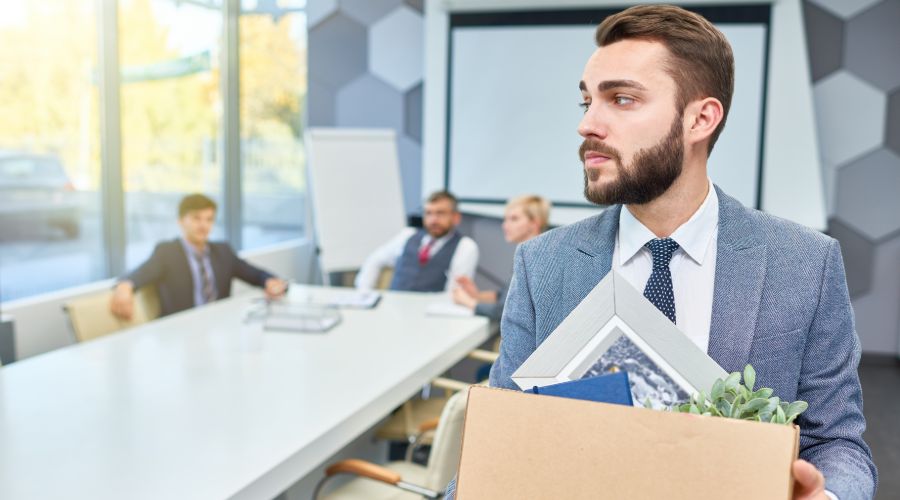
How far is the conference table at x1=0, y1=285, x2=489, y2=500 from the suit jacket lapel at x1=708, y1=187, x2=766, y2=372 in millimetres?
1070

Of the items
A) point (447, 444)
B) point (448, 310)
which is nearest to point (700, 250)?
point (447, 444)

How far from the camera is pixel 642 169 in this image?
981 mm

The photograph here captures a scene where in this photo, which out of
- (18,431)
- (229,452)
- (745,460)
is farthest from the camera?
(18,431)

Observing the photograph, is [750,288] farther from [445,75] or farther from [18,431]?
[445,75]

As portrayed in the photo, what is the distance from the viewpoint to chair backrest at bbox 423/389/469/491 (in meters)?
2.08

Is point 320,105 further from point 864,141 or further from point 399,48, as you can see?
point 864,141

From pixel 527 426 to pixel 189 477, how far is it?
1216mm

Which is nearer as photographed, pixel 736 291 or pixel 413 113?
pixel 736 291

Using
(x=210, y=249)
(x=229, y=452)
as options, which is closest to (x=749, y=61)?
(x=210, y=249)

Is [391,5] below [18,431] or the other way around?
the other way around

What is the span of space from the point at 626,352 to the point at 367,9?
19.9 feet

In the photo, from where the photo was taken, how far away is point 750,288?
3.32ft

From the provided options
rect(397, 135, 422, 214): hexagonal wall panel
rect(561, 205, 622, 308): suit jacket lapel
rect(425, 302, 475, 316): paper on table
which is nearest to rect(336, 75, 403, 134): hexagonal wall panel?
rect(397, 135, 422, 214): hexagonal wall panel

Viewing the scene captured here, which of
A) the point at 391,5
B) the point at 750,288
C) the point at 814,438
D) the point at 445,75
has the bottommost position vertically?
the point at 814,438
